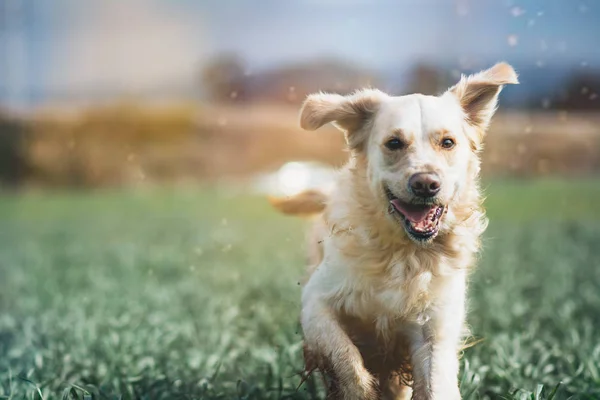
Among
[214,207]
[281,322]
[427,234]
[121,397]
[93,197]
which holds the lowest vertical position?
[93,197]

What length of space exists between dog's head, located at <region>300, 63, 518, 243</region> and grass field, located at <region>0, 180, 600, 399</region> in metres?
Answer: 0.34

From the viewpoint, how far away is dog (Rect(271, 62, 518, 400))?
10.1 ft

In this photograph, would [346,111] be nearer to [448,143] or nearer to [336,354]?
[448,143]

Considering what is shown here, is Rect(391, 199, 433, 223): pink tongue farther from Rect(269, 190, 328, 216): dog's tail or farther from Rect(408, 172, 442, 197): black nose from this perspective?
Rect(269, 190, 328, 216): dog's tail

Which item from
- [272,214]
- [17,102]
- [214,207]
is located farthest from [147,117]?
[272,214]

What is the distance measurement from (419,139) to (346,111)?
1.31 feet

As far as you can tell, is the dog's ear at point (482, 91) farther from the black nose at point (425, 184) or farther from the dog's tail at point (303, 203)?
the dog's tail at point (303, 203)

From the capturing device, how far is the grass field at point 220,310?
408 cm

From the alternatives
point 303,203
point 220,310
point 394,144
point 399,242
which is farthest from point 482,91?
point 220,310

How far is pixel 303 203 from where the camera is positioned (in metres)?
4.06

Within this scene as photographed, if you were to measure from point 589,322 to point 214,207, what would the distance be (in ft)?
40.3

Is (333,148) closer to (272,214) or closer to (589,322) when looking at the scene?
(272,214)

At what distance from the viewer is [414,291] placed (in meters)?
3.20

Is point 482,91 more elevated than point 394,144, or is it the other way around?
point 482,91
